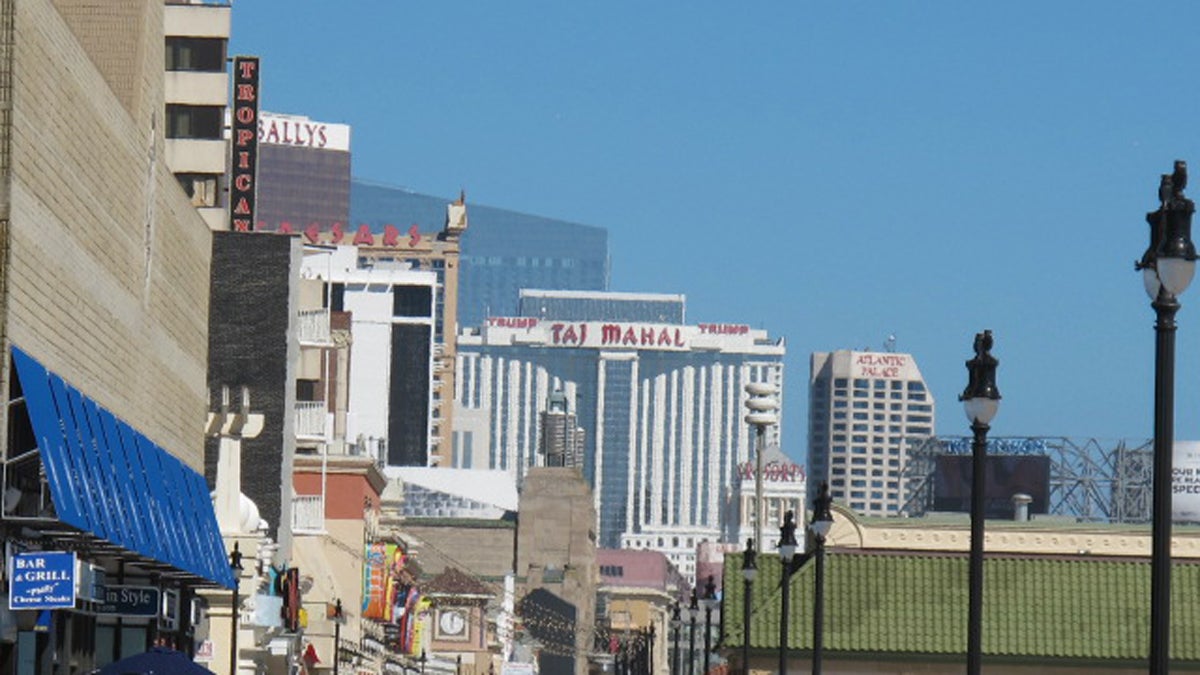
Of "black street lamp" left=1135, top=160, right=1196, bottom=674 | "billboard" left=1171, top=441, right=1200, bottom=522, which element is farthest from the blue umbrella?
"billboard" left=1171, top=441, right=1200, bottom=522

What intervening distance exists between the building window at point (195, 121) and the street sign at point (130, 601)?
47.6 meters

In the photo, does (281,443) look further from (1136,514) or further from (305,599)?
(1136,514)

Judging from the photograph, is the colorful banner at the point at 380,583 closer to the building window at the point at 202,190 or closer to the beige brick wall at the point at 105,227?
the building window at the point at 202,190

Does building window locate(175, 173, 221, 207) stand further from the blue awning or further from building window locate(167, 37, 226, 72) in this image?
the blue awning

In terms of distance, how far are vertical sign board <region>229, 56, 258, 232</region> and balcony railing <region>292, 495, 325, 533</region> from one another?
11.0m

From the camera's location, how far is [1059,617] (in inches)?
3194

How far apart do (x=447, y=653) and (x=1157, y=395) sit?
169 m

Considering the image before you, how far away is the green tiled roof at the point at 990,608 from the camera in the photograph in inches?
3140

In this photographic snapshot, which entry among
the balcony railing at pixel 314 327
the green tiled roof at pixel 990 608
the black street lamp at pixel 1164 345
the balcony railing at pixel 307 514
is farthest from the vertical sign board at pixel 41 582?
the balcony railing at pixel 307 514

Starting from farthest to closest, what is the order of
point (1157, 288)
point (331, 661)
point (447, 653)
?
point (447, 653) → point (331, 661) → point (1157, 288)

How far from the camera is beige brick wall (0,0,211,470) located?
1462 inches

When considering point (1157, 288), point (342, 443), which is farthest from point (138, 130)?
point (342, 443)

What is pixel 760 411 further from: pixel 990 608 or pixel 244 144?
pixel 244 144

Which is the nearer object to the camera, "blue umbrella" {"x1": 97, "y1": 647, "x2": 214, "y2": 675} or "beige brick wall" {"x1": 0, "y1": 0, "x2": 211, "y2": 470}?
"blue umbrella" {"x1": 97, "y1": 647, "x2": 214, "y2": 675}
